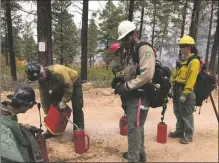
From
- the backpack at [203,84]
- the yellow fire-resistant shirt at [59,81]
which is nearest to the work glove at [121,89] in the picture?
the yellow fire-resistant shirt at [59,81]

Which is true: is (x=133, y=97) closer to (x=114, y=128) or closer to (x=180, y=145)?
(x=180, y=145)

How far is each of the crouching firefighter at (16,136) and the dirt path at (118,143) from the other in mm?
1606

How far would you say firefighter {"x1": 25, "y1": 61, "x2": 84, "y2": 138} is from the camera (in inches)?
175

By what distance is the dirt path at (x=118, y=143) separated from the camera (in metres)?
4.91

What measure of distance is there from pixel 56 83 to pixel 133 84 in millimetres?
1442

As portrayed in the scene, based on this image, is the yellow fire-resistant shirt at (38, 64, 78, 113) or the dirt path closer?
the yellow fire-resistant shirt at (38, 64, 78, 113)

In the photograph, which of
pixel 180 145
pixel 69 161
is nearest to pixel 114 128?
pixel 180 145

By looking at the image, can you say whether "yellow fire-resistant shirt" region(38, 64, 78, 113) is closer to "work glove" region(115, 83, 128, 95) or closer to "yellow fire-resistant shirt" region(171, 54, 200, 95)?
"work glove" region(115, 83, 128, 95)

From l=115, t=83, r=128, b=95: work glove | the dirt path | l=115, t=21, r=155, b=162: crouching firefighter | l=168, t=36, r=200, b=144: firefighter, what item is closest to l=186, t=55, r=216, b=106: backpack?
l=168, t=36, r=200, b=144: firefighter

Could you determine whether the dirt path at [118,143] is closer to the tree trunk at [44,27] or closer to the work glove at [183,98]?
the work glove at [183,98]

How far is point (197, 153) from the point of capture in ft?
17.1

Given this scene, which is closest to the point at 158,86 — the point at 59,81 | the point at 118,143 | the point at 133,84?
the point at 133,84

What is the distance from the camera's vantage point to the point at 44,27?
28.7 ft

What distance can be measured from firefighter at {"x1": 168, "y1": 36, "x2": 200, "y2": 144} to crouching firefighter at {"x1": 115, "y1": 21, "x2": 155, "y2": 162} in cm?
136
